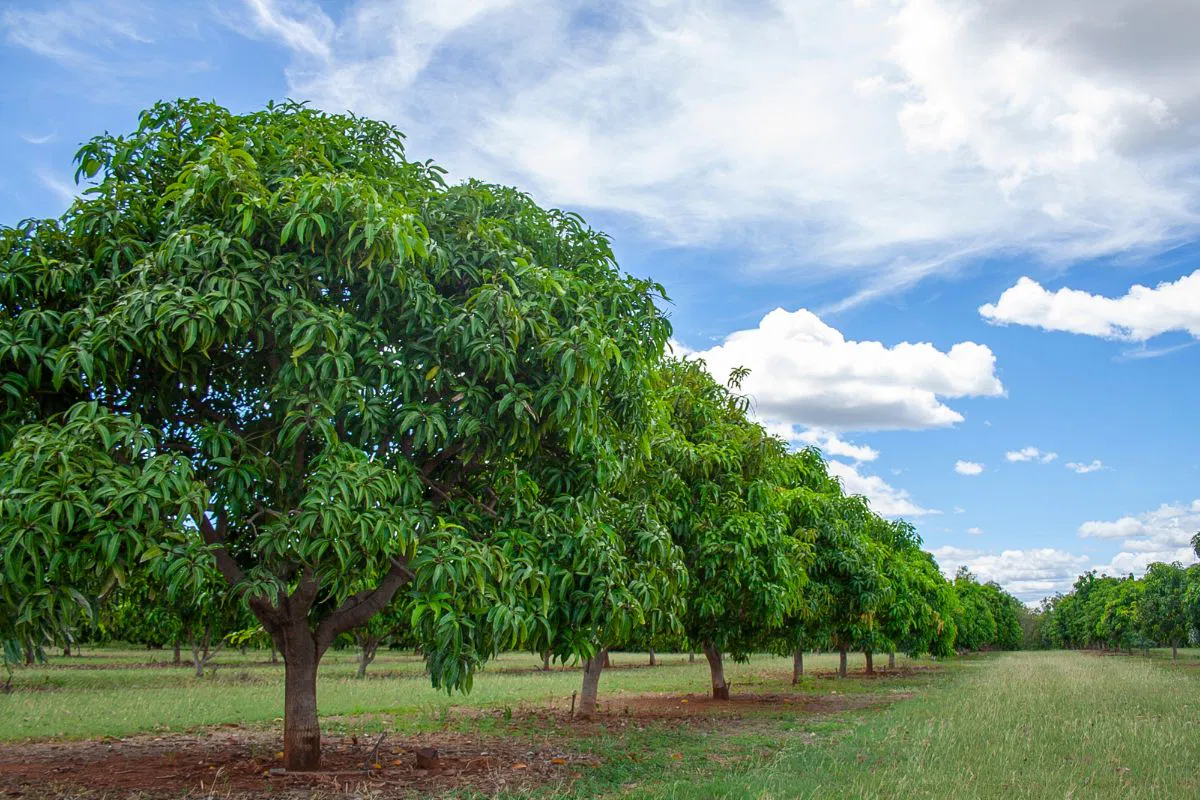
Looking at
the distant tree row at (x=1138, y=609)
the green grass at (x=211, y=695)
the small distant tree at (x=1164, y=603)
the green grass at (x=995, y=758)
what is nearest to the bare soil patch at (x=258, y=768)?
the green grass at (x=995, y=758)

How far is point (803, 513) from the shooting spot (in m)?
23.7

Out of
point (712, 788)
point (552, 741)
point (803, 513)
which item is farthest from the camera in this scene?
point (803, 513)

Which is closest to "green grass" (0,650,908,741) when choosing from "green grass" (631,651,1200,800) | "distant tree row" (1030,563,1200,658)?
"green grass" (631,651,1200,800)

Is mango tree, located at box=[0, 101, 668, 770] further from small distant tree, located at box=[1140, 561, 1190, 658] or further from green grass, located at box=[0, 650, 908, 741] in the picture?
small distant tree, located at box=[1140, 561, 1190, 658]

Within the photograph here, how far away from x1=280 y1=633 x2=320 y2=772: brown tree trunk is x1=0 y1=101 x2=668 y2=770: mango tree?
3 cm

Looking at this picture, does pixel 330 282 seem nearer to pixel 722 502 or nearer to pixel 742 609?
pixel 722 502

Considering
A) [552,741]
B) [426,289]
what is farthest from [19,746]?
[426,289]

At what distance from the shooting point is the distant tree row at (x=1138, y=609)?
2343 inches

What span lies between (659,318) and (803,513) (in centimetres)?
1415

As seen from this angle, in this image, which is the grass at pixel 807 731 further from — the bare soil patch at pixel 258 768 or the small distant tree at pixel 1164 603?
the small distant tree at pixel 1164 603

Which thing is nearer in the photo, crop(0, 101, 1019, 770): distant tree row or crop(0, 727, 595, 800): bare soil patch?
crop(0, 101, 1019, 770): distant tree row

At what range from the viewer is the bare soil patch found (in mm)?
9844

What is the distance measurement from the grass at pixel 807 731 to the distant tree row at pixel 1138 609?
33158mm

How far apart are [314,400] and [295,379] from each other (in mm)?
299
